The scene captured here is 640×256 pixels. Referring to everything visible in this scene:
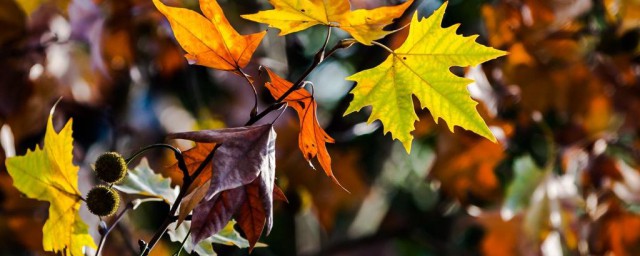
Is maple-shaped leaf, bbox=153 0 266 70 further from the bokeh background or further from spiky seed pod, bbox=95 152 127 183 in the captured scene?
the bokeh background

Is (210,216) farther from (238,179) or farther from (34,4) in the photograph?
(34,4)

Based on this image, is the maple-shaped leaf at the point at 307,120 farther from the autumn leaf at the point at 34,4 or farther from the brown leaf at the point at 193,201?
the autumn leaf at the point at 34,4

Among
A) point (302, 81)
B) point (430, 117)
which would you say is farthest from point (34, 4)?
point (302, 81)

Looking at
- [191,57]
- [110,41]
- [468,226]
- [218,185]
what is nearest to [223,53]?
[191,57]

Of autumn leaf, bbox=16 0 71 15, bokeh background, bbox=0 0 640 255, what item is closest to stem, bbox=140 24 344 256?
bokeh background, bbox=0 0 640 255

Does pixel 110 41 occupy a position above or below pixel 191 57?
below

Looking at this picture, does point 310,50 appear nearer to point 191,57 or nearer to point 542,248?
point 542,248
